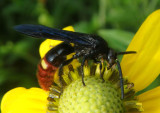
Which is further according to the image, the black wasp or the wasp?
the wasp

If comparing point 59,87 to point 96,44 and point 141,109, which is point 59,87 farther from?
point 141,109

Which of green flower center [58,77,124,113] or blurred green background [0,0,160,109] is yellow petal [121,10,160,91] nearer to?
green flower center [58,77,124,113]

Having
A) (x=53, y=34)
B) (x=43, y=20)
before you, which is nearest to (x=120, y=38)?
(x=53, y=34)

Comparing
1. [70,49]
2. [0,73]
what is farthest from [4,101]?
[0,73]

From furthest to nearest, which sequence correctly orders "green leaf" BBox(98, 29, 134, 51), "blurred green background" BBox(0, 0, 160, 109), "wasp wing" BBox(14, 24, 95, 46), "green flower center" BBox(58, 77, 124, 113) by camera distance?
"blurred green background" BBox(0, 0, 160, 109) < "green leaf" BBox(98, 29, 134, 51) < "wasp wing" BBox(14, 24, 95, 46) < "green flower center" BBox(58, 77, 124, 113)

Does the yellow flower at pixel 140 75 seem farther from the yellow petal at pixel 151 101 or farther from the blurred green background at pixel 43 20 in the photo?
the blurred green background at pixel 43 20

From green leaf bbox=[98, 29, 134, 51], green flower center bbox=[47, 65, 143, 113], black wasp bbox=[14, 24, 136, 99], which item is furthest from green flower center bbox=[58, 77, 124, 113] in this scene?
green leaf bbox=[98, 29, 134, 51]
